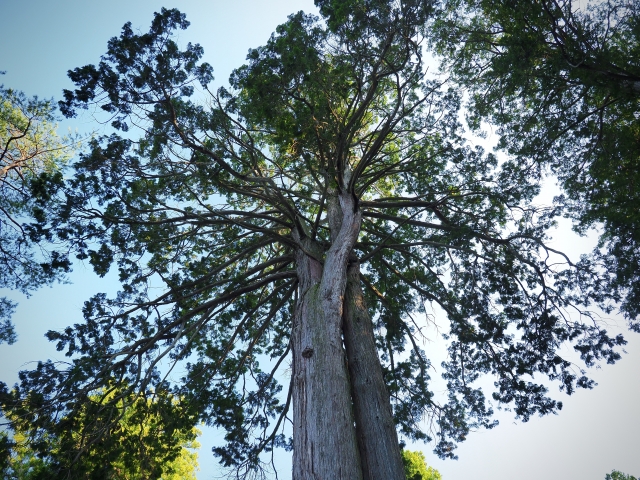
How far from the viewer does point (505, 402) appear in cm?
700

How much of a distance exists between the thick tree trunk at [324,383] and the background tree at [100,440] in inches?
111

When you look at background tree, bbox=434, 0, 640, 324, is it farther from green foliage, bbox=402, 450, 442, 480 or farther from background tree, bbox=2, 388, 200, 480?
green foliage, bbox=402, 450, 442, 480

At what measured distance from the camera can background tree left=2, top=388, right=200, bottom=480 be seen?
5.37m

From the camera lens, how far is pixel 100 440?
5.69 metres

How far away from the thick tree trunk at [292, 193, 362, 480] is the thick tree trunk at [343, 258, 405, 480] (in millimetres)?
597

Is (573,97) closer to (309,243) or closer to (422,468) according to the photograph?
(309,243)

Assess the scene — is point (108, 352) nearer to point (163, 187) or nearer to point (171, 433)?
point (171, 433)

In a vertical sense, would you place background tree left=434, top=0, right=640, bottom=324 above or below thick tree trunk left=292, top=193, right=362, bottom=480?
above

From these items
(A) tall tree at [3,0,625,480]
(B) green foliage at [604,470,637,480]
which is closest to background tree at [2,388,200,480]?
(A) tall tree at [3,0,625,480]

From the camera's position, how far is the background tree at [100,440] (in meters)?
5.37

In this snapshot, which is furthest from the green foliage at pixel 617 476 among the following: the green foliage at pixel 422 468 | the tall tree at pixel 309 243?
the tall tree at pixel 309 243

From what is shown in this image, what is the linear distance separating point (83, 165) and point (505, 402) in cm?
776

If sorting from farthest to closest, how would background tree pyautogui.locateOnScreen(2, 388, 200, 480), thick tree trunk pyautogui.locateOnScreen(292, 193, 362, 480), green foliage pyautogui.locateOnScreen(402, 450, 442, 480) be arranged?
1. green foliage pyautogui.locateOnScreen(402, 450, 442, 480)
2. background tree pyautogui.locateOnScreen(2, 388, 200, 480)
3. thick tree trunk pyautogui.locateOnScreen(292, 193, 362, 480)

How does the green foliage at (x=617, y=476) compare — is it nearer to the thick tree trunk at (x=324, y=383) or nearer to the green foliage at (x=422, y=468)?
the green foliage at (x=422, y=468)
